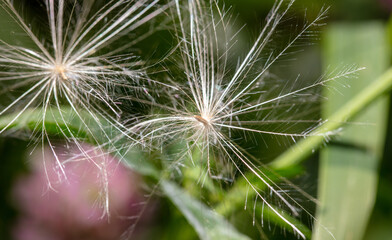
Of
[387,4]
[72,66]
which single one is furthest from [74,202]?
[387,4]

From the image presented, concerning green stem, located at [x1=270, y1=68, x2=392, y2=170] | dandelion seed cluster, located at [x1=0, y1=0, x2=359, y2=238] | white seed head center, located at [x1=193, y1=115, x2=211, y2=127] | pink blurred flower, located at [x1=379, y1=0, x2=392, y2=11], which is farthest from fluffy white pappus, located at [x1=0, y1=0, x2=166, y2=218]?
pink blurred flower, located at [x1=379, y1=0, x2=392, y2=11]

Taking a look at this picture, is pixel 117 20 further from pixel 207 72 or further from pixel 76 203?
pixel 76 203

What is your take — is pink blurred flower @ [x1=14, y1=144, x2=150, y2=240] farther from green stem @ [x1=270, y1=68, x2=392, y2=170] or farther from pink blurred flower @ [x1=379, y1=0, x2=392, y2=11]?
pink blurred flower @ [x1=379, y1=0, x2=392, y2=11]

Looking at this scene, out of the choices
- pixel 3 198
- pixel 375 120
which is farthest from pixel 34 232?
pixel 375 120

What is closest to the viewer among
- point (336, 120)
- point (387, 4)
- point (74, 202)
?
point (336, 120)

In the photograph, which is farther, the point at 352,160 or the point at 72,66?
the point at 352,160

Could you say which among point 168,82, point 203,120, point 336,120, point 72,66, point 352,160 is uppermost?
point 72,66

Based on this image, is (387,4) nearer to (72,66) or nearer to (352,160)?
(352,160)
